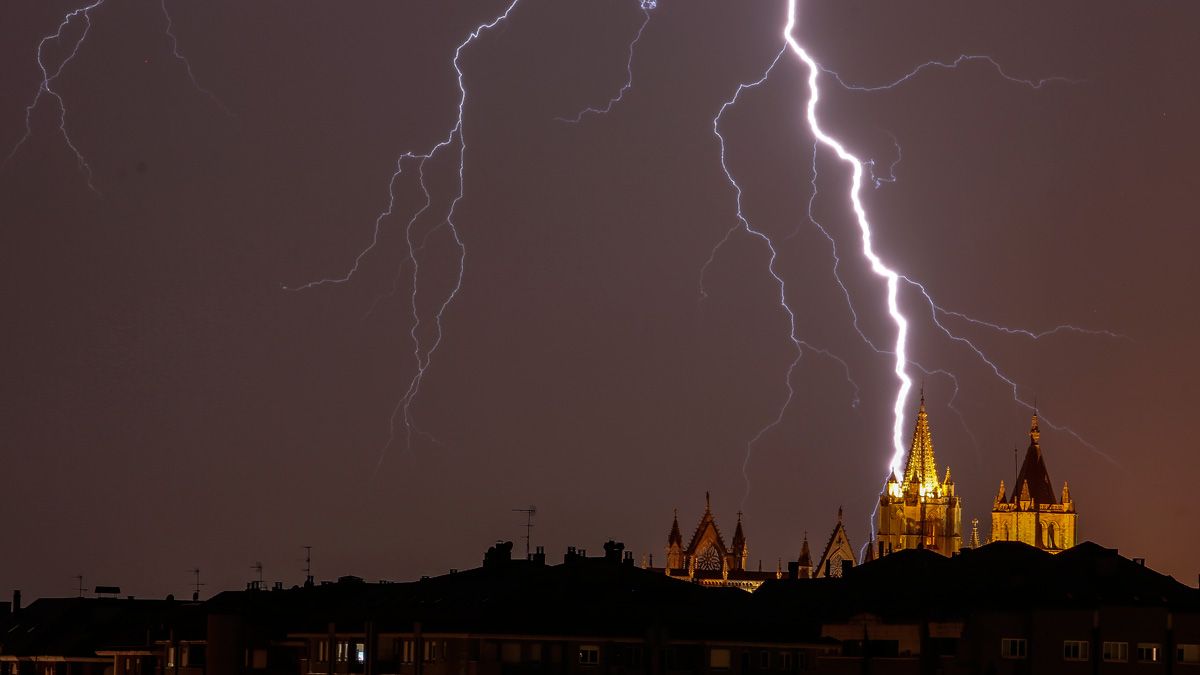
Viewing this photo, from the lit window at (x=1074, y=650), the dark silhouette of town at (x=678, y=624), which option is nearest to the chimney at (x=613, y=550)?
the dark silhouette of town at (x=678, y=624)

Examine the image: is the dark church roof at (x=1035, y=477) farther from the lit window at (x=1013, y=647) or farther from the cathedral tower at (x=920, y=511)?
the lit window at (x=1013, y=647)

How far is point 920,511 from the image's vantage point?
546 ft

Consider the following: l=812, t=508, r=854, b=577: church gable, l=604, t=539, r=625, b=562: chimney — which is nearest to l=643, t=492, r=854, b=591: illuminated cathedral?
l=812, t=508, r=854, b=577: church gable

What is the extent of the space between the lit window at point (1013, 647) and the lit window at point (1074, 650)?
41.9 inches

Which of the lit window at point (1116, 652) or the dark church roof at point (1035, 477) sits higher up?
the dark church roof at point (1035, 477)

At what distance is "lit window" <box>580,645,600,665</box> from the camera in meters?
49.5

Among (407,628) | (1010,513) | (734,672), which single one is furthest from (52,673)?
(1010,513)

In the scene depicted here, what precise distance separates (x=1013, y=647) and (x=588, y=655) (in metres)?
8.54

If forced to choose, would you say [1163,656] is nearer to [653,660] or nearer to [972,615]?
[972,615]

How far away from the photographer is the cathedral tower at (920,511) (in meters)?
165

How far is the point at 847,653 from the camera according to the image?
50.5 metres

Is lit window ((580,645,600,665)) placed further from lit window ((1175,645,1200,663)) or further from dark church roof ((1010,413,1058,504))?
dark church roof ((1010,413,1058,504))

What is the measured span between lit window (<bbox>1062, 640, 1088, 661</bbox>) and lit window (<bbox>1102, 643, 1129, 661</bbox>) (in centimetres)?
45

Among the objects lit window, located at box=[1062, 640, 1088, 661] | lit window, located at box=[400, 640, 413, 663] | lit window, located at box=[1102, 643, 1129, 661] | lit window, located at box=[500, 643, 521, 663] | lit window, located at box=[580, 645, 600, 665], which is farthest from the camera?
lit window, located at box=[400, 640, 413, 663]
